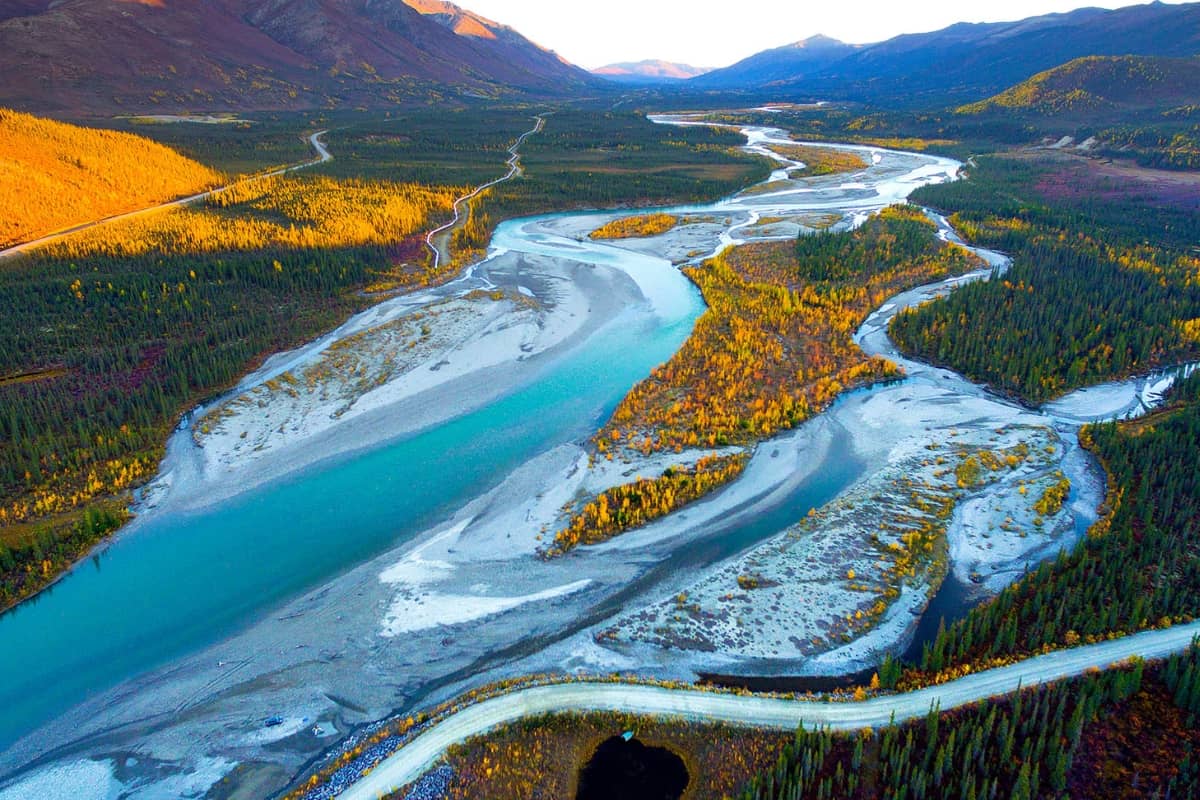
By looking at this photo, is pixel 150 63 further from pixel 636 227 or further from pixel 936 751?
pixel 936 751

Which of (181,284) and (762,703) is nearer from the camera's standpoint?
(762,703)

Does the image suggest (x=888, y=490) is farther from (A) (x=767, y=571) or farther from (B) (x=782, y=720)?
(B) (x=782, y=720)

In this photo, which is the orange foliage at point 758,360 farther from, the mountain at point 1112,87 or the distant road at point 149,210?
the mountain at point 1112,87

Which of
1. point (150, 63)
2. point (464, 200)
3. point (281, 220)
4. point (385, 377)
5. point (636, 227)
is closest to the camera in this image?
point (385, 377)

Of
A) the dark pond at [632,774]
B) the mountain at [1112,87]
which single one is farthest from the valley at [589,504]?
the mountain at [1112,87]

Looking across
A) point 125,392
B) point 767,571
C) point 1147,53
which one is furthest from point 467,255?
point 1147,53

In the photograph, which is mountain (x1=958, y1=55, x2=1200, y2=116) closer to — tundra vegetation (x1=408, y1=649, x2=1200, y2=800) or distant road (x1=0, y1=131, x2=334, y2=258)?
distant road (x1=0, y1=131, x2=334, y2=258)

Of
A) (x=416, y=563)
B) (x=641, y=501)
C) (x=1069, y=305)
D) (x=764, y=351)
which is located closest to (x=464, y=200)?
(x=764, y=351)
